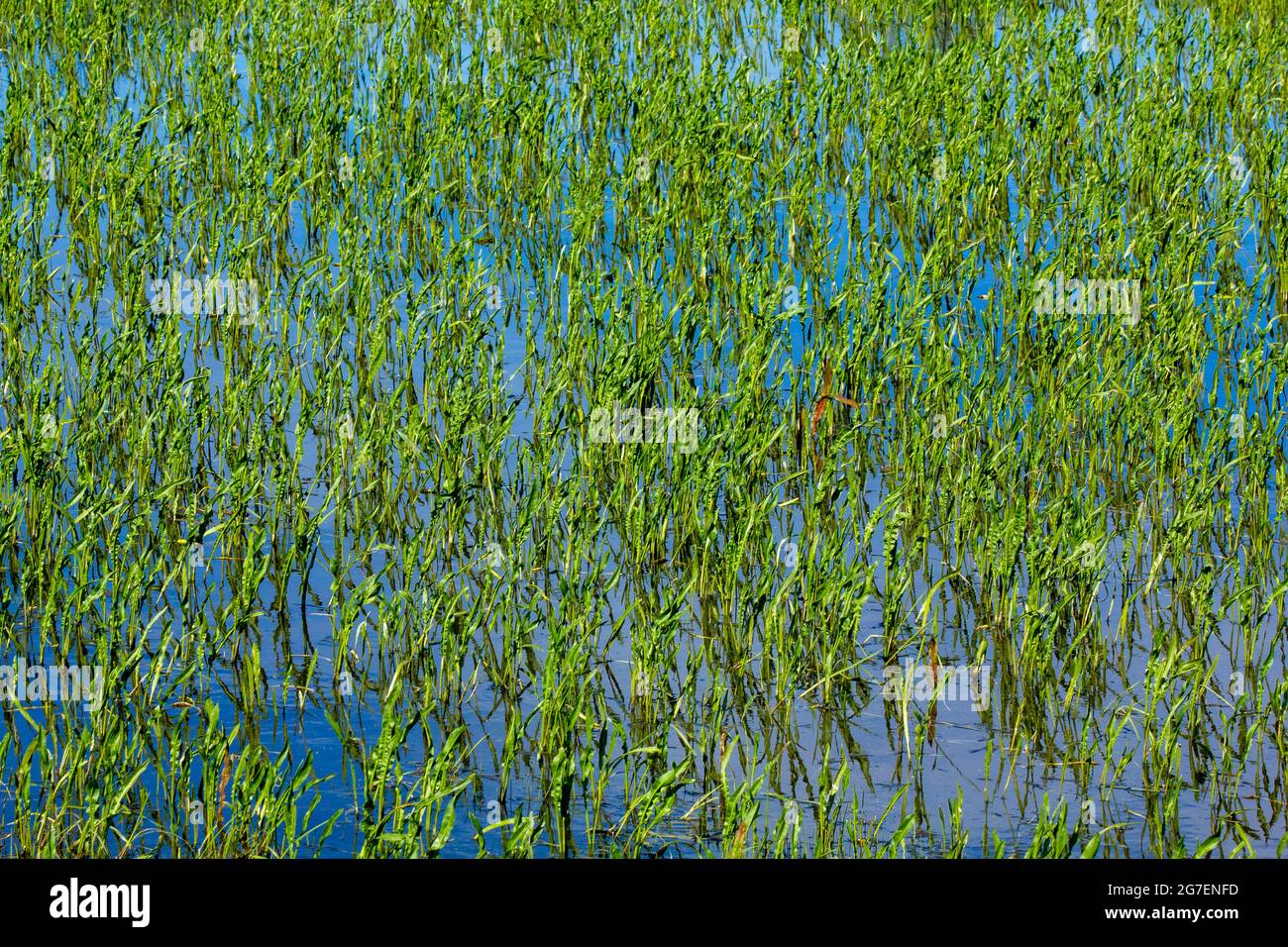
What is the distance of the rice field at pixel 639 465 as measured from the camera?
308cm

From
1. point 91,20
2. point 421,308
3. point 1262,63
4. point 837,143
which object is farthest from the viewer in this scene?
point 91,20

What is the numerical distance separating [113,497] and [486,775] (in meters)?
1.27

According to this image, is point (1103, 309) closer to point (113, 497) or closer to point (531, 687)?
point (531, 687)

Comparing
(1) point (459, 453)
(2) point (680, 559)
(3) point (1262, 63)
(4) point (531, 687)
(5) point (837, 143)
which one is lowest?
(4) point (531, 687)

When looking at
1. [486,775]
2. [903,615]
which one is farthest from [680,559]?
[486,775]

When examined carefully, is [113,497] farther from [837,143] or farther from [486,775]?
[837,143]

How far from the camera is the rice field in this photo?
3078 mm

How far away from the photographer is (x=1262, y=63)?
7.50 meters

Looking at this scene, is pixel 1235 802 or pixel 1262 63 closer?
Answer: pixel 1235 802

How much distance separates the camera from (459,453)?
418 cm

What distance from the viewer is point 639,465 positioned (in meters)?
3.99

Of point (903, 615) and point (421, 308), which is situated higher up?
point (421, 308)

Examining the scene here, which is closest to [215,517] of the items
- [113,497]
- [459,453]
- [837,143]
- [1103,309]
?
[113,497]

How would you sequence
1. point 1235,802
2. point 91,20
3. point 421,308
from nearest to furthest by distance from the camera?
1. point 1235,802
2. point 421,308
3. point 91,20
